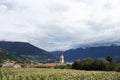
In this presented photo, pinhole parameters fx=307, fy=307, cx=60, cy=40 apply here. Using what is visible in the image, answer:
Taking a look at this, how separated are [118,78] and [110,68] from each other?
70138mm

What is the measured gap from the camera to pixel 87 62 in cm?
13312

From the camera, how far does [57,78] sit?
48.5m

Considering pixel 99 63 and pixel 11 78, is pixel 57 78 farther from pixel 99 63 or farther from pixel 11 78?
pixel 99 63

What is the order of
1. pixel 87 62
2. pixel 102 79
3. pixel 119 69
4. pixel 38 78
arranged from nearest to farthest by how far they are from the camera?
pixel 38 78, pixel 102 79, pixel 119 69, pixel 87 62

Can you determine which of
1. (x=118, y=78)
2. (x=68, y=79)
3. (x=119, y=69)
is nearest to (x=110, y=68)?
(x=119, y=69)

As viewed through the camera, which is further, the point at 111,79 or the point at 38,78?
the point at 111,79

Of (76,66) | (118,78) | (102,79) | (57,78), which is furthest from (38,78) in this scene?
(76,66)

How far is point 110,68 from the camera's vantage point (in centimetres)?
12619

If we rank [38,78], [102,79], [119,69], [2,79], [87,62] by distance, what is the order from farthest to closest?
[87,62]
[119,69]
[102,79]
[38,78]
[2,79]

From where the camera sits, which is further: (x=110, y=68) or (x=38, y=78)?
(x=110, y=68)

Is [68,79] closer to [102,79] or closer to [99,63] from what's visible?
[102,79]

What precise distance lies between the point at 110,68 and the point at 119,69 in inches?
185

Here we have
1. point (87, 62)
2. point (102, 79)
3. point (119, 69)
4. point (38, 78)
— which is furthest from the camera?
point (87, 62)

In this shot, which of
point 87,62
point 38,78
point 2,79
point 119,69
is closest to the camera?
point 2,79
